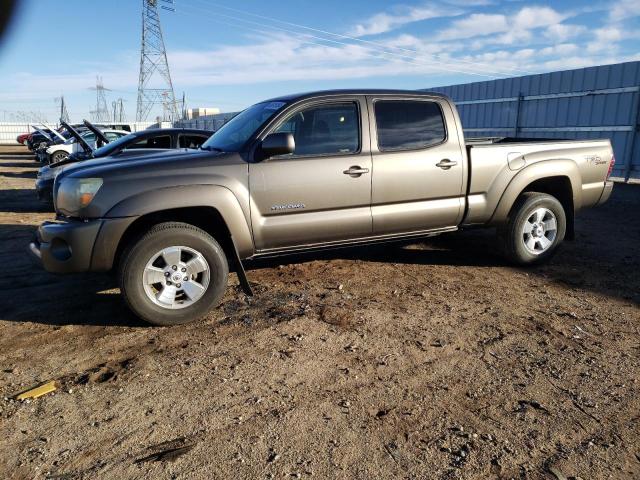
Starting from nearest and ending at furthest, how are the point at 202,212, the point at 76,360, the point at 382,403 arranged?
1. the point at 382,403
2. the point at 76,360
3. the point at 202,212

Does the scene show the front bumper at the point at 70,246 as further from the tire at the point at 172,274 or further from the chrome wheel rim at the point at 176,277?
the chrome wheel rim at the point at 176,277

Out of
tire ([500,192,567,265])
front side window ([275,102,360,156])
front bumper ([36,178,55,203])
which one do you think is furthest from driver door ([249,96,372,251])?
front bumper ([36,178,55,203])

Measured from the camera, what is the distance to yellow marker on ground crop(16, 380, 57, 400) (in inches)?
114

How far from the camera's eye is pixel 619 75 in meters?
11.9

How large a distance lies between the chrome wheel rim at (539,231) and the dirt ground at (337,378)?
0.37 meters

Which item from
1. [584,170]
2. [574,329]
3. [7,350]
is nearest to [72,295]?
[7,350]

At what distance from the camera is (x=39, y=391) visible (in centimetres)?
296

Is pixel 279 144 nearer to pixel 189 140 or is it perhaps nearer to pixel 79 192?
pixel 79 192

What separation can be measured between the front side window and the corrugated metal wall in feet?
33.4

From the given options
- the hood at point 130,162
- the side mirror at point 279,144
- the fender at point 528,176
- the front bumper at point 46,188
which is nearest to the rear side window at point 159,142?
the front bumper at point 46,188

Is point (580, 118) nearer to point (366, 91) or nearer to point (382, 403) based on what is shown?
point (366, 91)

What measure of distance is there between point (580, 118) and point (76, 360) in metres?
13.6

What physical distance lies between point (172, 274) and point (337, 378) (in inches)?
65.1

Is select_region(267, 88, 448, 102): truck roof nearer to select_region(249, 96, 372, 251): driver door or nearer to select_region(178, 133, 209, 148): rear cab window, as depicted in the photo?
select_region(249, 96, 372, 251): driver door
